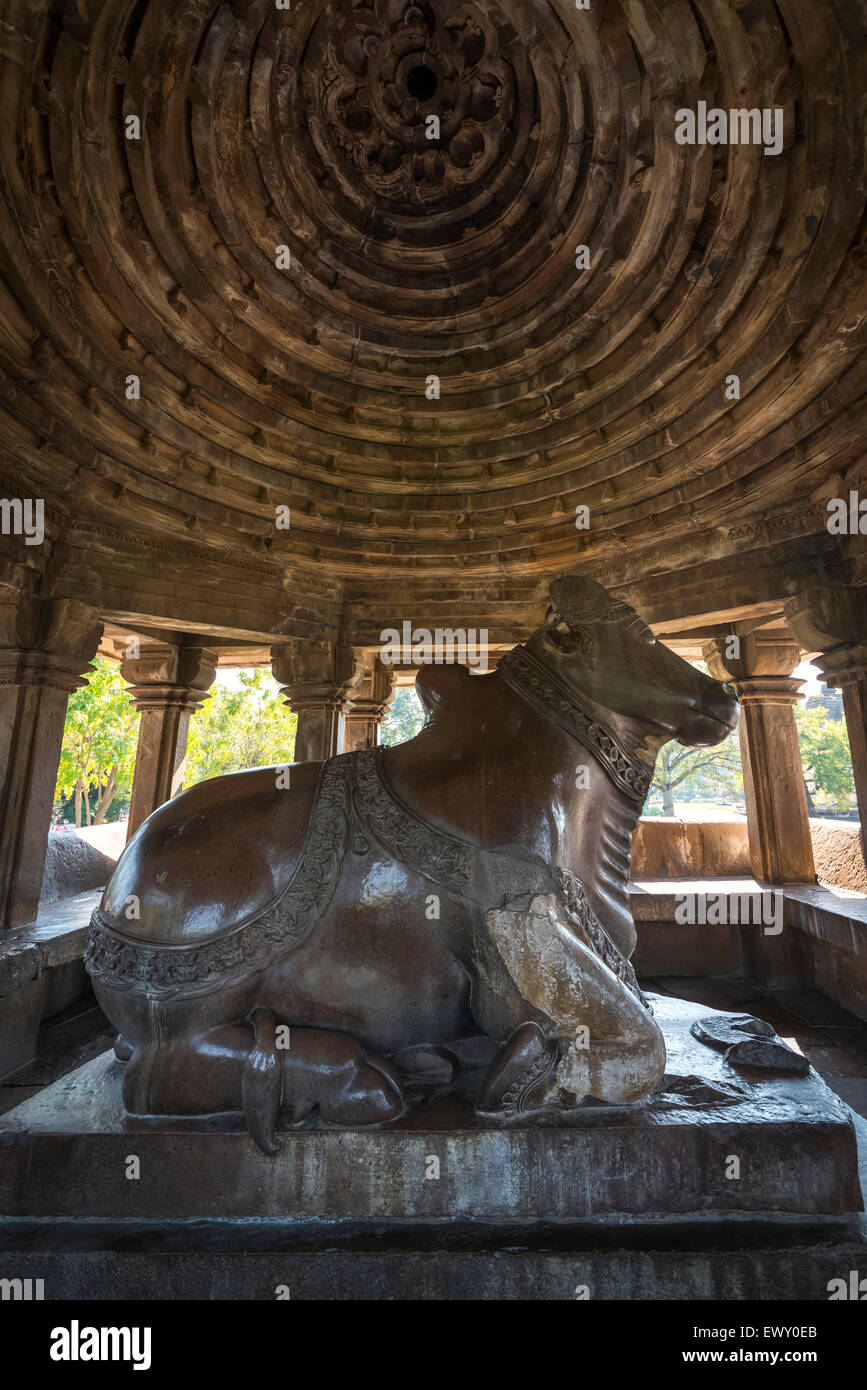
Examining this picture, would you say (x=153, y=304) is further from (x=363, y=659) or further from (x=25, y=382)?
(x=363, y=659)

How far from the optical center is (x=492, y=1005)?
69.9 inches

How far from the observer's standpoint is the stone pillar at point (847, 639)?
5172 mm

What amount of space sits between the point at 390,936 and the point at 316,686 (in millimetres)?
5286

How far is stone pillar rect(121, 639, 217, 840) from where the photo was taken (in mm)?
7699

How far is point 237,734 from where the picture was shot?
24.0 m

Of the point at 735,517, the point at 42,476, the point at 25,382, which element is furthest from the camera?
the point at 735,517

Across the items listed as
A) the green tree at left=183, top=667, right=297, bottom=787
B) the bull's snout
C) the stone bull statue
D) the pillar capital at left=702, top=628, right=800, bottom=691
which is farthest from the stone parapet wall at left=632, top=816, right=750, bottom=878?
the green tree at left=183, top=667, right=297, bottom=787

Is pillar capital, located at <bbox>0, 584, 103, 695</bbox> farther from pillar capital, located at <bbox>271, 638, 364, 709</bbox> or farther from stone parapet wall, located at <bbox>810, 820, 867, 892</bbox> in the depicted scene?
stone parapet wall, located at <bbox>810, 820, 867, 892</bbox>

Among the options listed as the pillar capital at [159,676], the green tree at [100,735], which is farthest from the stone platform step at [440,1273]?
the green tree at [100,735]

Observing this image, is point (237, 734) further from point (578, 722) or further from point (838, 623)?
point (578, 722)

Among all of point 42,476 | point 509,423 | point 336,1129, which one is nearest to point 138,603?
point 42,476

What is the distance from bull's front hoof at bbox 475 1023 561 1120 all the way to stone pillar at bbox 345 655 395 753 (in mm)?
6949

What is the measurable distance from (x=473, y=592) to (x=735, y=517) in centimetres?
271
